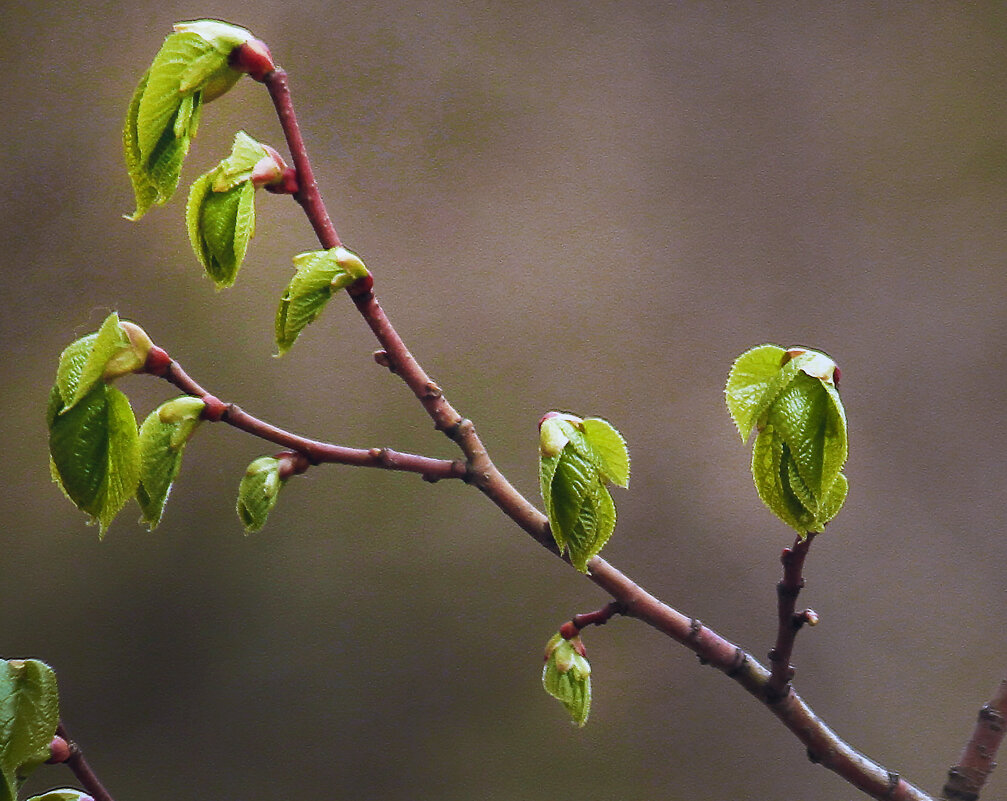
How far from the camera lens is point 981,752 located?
1.48ft

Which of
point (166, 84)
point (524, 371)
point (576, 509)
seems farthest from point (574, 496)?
point (524, 371)

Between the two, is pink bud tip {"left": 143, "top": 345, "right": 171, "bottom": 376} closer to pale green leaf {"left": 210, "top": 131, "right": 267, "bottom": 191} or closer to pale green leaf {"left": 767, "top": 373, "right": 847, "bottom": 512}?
pale green leaf {"left": 210, "top": 131, "right": 267, "bottom": 191}

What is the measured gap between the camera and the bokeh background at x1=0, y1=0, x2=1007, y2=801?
3.26ft

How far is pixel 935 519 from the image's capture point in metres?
0.99

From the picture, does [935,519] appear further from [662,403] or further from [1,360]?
[1,360]

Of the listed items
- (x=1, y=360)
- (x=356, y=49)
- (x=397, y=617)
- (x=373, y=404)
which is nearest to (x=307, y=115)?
(x=356, y=49)

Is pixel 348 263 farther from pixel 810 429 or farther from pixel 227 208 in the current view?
pixel 810 429

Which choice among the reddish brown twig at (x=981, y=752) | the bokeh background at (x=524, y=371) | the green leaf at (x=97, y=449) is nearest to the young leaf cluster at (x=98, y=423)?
the green leaf at (x=97, y=449)

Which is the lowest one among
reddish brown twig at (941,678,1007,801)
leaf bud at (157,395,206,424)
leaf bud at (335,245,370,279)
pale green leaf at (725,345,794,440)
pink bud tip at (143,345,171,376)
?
reddish brown twig at (941,678,1007,801)

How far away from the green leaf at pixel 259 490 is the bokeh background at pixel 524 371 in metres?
0.63

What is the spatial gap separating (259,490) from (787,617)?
0.23 m

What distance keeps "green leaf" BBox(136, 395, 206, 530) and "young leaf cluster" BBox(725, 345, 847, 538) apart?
9.2 inches

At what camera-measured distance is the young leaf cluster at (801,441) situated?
0.32 m

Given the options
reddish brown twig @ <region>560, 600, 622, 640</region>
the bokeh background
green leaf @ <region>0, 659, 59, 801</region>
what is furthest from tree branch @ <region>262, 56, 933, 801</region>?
the bokeh background
